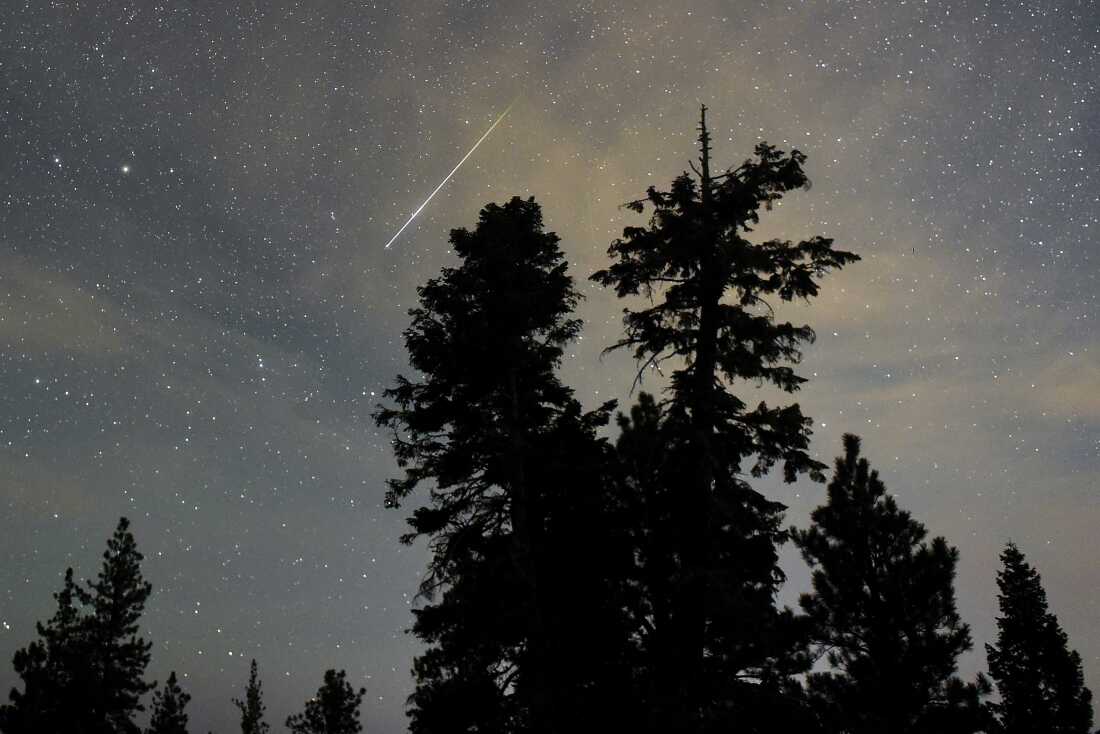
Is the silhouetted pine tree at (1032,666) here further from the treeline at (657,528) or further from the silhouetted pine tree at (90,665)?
the silhouetted pine tree at (90,665)

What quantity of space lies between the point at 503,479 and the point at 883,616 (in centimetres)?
1067

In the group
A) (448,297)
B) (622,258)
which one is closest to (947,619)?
(622,258)

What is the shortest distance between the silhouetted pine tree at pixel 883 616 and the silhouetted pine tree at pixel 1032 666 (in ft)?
26.8

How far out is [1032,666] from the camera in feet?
83.4

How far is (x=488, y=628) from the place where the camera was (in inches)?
634

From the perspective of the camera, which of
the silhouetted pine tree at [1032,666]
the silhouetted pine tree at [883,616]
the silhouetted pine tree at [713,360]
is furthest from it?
the silhouetted pine tree at [1032,666]

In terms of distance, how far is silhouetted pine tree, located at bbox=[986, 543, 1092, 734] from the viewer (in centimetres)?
2438

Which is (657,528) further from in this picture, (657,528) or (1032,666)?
(1032,666)

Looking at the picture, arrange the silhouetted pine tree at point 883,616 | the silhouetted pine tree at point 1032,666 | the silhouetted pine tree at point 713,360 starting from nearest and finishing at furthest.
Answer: the silhouetted pine tree at point 713,360
the silhouetted pine tree at point 883,616
the silhouetted pine tree at point 1032,666

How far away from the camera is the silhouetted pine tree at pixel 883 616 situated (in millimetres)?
17859

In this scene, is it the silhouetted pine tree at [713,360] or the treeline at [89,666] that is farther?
the treeline at [89,666]

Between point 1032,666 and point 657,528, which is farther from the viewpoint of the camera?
point 1032,666

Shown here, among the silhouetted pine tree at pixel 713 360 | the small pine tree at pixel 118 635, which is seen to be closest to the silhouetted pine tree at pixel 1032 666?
the silhouetted pine tree at pixel 713 360

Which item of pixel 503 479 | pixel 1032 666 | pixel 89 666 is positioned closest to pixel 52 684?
pixel 89 666
